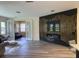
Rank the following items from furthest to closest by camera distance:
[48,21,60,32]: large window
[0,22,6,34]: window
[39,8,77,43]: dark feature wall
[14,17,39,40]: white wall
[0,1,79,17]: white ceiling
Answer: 1. [14,17,39,40]: white wall
2. [0,22,6,34]: window
3. [48,21,60,32]: large window
4. [39,8,77,43]: dark feature wall
5. [0,1,79,17]: white ceiling

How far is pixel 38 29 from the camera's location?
488 inches

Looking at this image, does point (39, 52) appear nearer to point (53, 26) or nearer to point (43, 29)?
point (53, 26)

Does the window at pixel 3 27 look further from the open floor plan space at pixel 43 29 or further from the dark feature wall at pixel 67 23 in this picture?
the dark feature wall at pixel 67 23

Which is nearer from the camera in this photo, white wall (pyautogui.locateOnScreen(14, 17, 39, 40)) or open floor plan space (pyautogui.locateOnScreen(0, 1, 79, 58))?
open floor plan space (pyautogui.locateOnScreen(0, 1, 79, 58))

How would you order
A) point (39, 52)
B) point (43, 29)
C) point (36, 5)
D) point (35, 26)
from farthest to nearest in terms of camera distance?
1. point (35, 26)
2. point (43, 29)
3. point (39, 52)
4. point (36, 5)

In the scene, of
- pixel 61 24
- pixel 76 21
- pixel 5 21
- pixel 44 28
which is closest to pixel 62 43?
pixel 61 24

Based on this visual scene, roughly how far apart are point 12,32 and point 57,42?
4.66 metres

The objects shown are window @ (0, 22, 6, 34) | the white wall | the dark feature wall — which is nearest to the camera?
the dark feature wall

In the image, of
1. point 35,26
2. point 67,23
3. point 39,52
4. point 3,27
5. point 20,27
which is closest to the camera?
point 39,52

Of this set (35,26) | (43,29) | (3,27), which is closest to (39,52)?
(43,29)

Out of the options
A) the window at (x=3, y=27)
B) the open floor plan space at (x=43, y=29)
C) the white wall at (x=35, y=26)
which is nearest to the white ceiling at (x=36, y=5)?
the open floor plan space at (x=43, y=29)

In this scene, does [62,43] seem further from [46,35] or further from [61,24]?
[46,35]

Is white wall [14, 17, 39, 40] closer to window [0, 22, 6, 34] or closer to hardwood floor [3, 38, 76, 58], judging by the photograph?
window [0, 22, 6, 34]

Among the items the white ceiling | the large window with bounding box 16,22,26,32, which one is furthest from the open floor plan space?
the large window with bounding box 16,22,26,32
